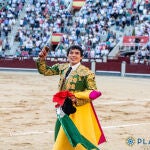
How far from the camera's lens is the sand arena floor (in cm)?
646

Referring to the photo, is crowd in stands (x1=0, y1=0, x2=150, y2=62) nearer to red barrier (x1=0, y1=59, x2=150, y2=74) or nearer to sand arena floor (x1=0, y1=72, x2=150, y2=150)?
red barrier (x1=0, y1=59, x2=150, y2=74)

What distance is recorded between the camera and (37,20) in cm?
2548

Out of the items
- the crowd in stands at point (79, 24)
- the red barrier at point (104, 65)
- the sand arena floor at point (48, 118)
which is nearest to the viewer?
the sand arena floor at point (48, 118)

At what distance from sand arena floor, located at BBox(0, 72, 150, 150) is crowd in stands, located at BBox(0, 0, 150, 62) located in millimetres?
7774

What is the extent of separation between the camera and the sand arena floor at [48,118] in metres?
6.46

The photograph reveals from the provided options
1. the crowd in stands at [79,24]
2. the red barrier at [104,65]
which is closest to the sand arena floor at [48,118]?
the red barrier at [104,65]

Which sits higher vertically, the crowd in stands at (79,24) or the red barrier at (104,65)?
the crowd in stands at (79,24)

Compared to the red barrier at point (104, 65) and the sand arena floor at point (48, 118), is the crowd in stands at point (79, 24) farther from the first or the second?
the sand arena floor at point (48, 118)

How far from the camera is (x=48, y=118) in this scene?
875cm

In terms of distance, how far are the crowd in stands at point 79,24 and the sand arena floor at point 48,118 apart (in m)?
7.77

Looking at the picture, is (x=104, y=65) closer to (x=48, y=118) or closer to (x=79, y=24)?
(x=79, y=24)

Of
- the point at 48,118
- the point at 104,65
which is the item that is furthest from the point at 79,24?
the point at 48,118

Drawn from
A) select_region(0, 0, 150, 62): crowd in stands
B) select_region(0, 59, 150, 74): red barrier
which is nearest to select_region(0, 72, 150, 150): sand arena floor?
select_region(0, 59, 150, 74): red barrier

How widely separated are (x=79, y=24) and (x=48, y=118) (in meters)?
15.7
